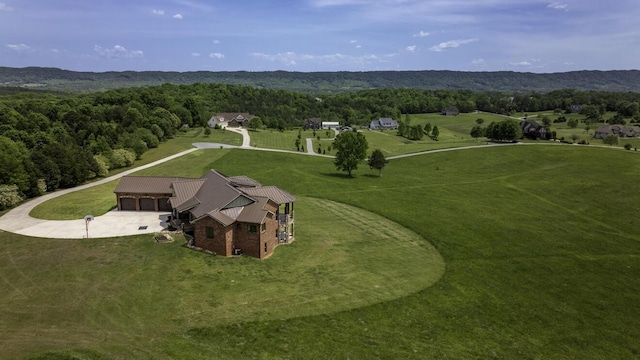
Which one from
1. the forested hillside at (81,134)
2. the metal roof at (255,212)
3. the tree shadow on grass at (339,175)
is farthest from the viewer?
the tree shadow on grass at (339,175)

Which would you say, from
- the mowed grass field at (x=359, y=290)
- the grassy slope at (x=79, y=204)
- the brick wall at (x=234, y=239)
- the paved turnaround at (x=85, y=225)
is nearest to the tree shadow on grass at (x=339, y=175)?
the mowed grass field at (x=359, y=290)

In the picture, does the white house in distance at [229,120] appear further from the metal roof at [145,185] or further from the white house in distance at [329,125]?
the metal roof at [145,185]

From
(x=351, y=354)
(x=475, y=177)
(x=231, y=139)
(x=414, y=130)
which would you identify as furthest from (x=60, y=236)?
(x=414, y=130)

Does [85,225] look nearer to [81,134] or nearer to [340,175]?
[340,175]

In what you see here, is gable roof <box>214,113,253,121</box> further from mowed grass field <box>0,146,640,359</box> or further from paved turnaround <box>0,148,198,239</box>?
paved turnaround <box>0,148,198,239</box>

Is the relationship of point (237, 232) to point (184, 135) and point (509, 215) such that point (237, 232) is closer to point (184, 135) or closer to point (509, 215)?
point (509, 215)

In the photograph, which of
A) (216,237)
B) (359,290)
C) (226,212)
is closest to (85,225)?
(216,237)

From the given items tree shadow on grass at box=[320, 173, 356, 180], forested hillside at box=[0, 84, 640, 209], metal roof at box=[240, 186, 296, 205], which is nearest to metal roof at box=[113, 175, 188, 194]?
metal roof at box=[240, 186, 296, 205]
